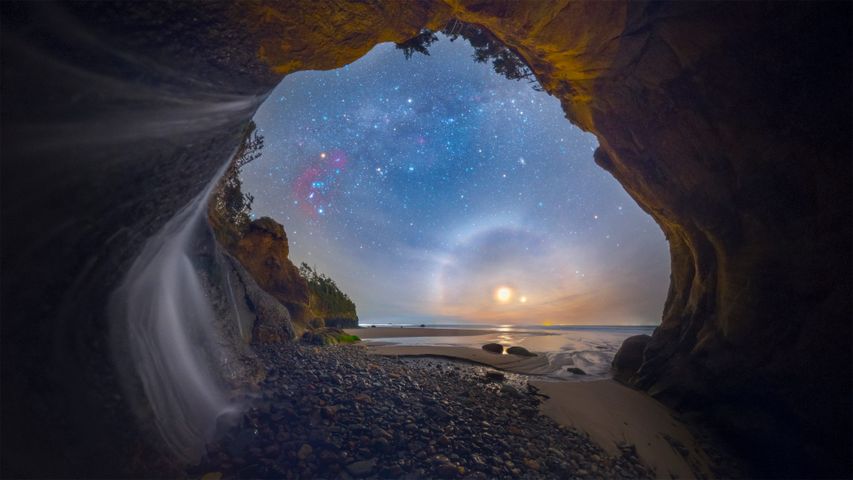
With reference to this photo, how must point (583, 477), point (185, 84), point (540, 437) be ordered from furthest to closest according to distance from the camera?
point (540, 437)
point (583, 477)
point (185, 84)

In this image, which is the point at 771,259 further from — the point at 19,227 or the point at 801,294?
the point at 19,227

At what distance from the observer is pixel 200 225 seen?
5262 mm

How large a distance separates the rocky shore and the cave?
994 millimetres

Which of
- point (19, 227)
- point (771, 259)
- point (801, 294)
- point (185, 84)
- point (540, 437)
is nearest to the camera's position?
point (19, 227)

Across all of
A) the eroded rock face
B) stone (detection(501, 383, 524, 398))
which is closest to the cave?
stone (detection(501, 383, 524, 398))

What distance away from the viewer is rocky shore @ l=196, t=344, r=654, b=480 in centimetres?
322

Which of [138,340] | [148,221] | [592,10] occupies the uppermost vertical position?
[592,10]

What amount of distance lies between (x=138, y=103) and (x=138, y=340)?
103 inches

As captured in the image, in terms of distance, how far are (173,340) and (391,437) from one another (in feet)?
11.0

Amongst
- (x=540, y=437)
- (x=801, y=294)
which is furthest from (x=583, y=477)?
(x=801, y=294)

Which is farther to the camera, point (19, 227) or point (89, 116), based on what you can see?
point (89, 116)

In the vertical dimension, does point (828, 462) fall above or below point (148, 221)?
below

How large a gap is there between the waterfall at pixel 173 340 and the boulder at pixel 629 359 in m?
9.62

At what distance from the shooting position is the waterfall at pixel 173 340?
3.10 meters
